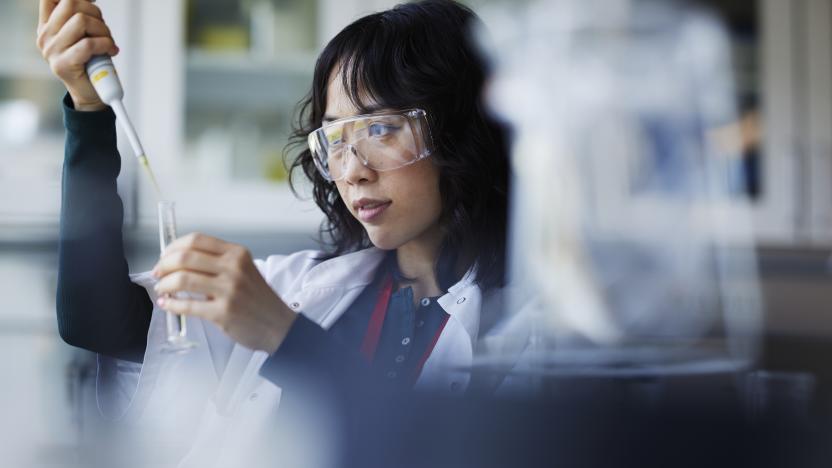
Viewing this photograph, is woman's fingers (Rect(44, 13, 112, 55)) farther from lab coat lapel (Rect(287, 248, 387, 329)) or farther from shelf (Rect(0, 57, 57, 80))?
shelf (Rect(0, 57, 57, 80))

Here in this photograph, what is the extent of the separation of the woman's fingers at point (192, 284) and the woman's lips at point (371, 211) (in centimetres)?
28

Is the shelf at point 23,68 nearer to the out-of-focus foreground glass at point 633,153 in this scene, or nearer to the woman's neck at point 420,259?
the out-of-focus foreground glass at point 633,153

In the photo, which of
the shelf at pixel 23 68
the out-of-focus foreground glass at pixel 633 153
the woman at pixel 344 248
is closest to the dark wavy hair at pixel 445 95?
the woman at pixel 344 248

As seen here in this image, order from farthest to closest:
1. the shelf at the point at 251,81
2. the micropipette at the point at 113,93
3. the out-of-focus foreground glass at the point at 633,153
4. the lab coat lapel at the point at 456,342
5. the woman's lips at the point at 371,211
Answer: the shelf at the point at 251,81 → the out-of-focus foreground glass at the point at 633,153 → the woman's lips at the point at 371,211 → the micropipette at the point at 113,93 → the lab coat lapel at the point at 456,342

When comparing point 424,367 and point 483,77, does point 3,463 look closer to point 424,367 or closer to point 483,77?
point 424,367

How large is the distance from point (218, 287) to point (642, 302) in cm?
124

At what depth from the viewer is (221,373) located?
80cm

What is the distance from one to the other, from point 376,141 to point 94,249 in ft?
0.91

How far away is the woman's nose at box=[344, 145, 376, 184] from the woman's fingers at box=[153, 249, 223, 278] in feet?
0.86

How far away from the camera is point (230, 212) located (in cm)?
211

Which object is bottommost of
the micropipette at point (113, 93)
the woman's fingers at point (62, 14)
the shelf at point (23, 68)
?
the micropipette at point (113, 93)

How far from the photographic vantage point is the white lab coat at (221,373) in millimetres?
710

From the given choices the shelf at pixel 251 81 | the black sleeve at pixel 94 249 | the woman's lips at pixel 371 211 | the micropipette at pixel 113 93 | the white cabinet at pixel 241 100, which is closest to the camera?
the micropipette at pixel 113 93

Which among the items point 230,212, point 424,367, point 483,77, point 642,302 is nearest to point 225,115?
point 230,212
